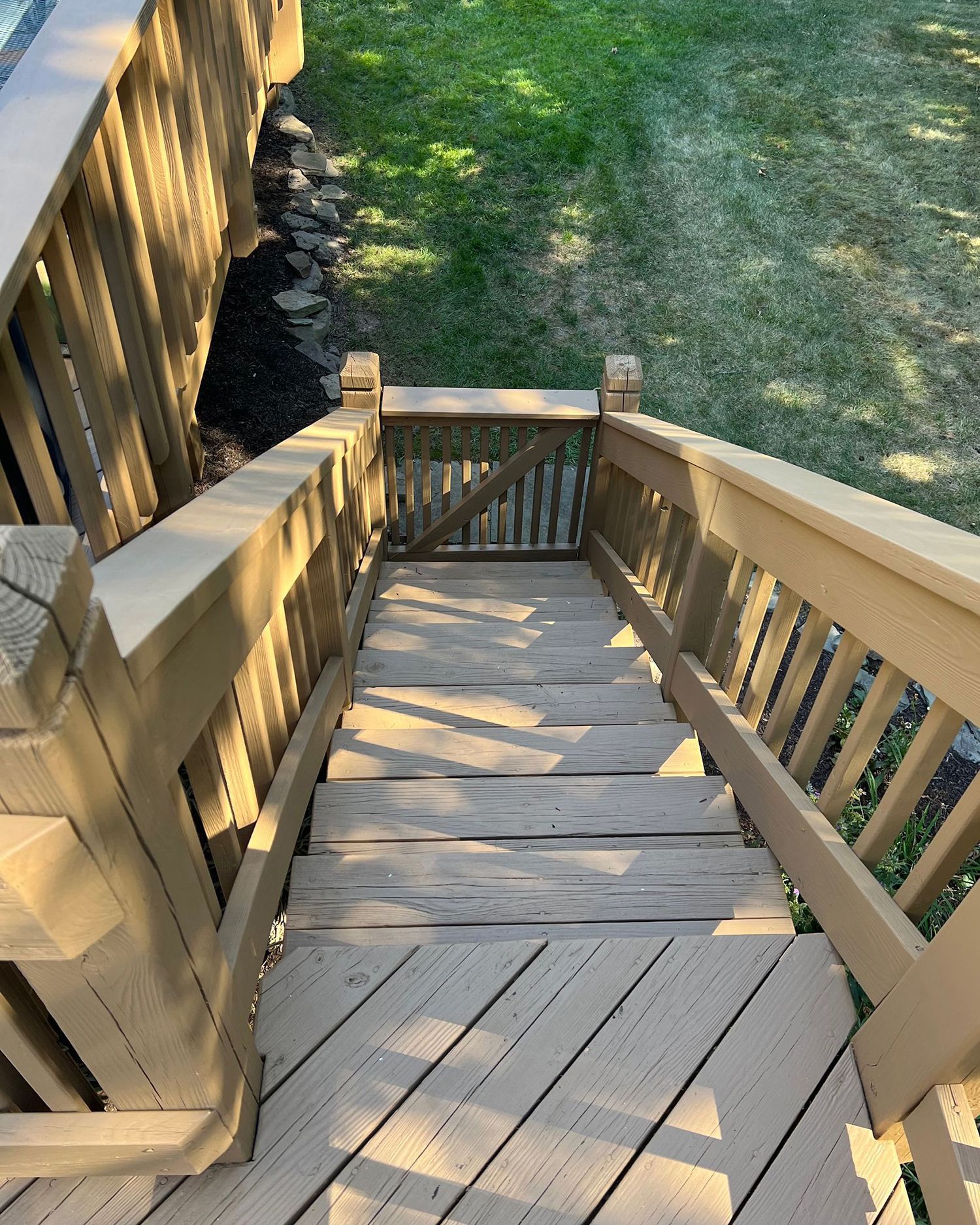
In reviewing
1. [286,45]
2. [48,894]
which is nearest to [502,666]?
[48,894]

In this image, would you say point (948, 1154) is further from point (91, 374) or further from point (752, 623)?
point (91, 374)

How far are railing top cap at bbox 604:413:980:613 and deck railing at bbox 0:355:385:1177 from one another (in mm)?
1032

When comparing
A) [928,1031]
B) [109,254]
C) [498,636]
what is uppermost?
[109,254]

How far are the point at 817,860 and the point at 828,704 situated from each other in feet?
1.12

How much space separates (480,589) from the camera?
392 centimetres

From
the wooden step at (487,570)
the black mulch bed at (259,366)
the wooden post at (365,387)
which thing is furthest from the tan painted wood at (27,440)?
the wooden step at (487,570)

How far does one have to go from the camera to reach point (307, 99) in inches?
296

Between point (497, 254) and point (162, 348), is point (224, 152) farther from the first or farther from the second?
point (497, 254)

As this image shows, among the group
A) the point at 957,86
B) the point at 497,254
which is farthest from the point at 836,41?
the point at 497,254

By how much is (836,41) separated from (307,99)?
241 inches

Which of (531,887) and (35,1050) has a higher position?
(35,1050)

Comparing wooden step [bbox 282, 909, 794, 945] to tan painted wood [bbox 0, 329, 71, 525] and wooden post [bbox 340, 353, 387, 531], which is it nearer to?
tan painted wood [bbox 0, 329, 71, 525]

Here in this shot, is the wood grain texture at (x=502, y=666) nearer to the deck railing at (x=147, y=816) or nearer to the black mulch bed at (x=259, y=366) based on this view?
the deck railing at (x=147, y=816)

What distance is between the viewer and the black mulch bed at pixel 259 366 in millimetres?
4590
